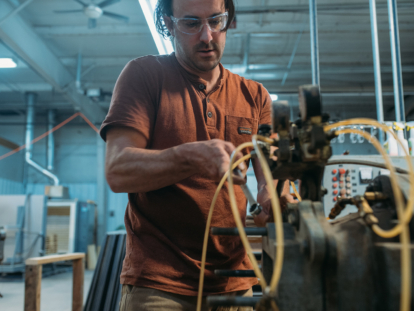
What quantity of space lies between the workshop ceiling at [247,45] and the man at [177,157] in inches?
163

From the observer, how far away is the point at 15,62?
603cm

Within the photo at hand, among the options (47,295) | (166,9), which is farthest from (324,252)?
(47,295)

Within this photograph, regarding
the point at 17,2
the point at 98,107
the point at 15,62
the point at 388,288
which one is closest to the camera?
the point at 388,288

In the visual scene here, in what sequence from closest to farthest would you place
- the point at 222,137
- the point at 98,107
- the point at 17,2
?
the point at 222,137, the point at 17,2, the point at 98,107

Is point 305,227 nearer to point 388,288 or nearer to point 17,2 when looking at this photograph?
point 388,288

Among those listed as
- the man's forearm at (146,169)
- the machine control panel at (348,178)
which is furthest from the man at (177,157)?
the machine control panel at (348,178)

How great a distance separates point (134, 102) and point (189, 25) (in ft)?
1.09

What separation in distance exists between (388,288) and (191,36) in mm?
882

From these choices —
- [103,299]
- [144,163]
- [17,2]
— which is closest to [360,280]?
[144,163]

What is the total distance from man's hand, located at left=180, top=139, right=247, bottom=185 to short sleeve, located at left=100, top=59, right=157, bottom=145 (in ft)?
0.85

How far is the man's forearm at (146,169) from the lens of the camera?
2.59 ft

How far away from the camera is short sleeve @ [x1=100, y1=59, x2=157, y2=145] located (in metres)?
0.95

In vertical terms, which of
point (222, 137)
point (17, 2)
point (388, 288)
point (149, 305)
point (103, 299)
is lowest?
point (103, 299)

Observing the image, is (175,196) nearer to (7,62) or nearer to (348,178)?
(348,178)
